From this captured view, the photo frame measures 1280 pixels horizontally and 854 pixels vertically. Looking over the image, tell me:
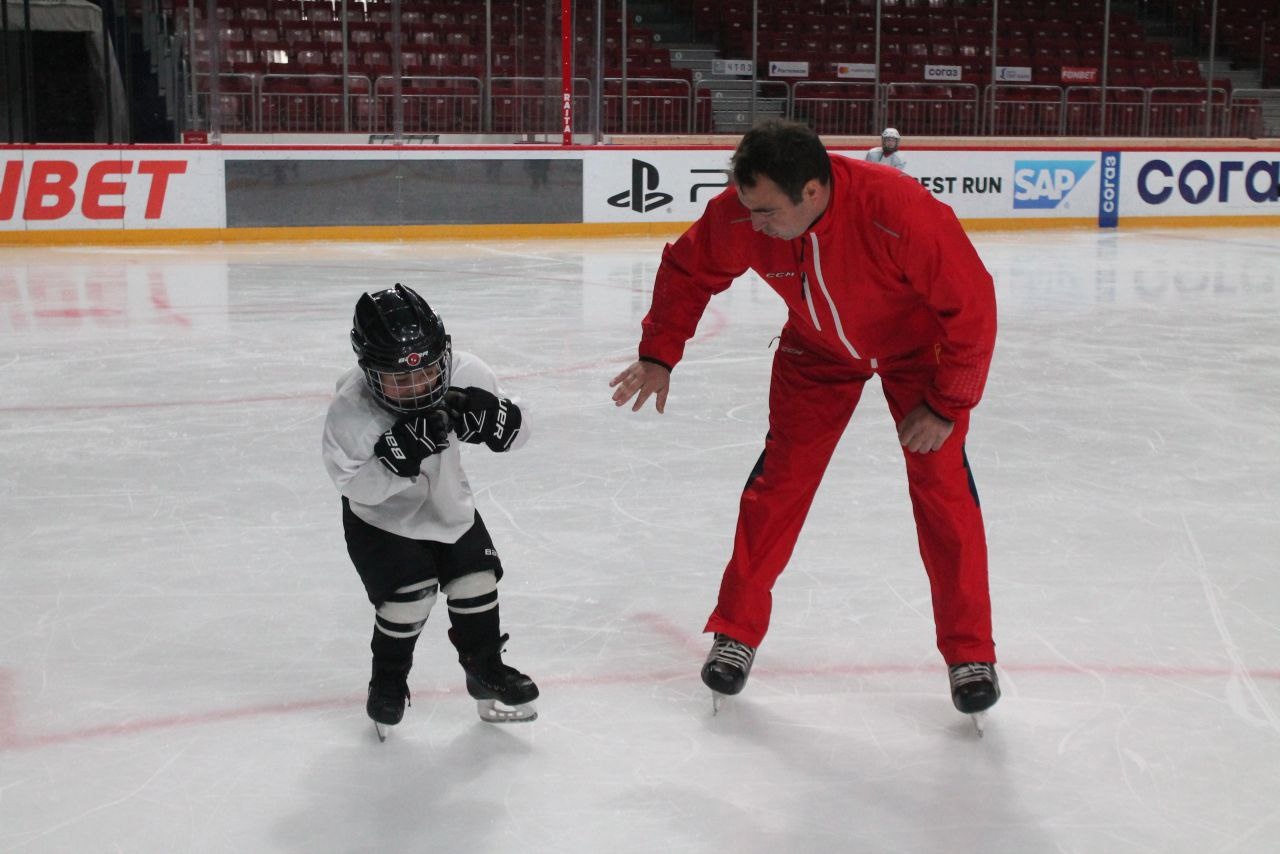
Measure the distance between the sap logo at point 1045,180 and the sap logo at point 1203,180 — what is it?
0.74 m

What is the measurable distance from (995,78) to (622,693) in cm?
1612

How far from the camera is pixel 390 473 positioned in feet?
8.14

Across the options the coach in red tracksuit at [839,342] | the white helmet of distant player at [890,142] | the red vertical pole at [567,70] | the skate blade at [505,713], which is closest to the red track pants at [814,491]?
the coach in red tracksuit at [839,342]

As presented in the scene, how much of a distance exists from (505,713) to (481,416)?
0.66 metres

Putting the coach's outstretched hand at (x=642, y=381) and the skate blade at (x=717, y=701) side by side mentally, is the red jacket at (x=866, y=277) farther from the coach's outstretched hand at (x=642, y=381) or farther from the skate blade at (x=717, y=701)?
the skate blade at (x=717, y=701)

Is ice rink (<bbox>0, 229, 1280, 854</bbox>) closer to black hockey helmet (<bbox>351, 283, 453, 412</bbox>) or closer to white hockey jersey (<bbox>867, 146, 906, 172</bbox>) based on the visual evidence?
black hockey helmet (<bbox>351, 283, 453, 412</bbox>)

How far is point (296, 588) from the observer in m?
3.62

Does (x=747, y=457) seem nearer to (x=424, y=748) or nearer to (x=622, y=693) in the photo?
(x=622, y=693)

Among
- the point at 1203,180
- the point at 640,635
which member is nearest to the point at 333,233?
the point at 1203,180

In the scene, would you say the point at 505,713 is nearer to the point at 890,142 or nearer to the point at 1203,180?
the point at 890,142

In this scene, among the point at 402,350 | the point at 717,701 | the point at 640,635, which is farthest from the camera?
the point at 640,635

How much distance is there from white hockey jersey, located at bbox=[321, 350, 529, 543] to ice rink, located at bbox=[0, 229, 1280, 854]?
1.46 feet

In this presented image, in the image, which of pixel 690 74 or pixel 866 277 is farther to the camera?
pixel 690 74

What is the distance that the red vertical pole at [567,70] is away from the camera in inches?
563
